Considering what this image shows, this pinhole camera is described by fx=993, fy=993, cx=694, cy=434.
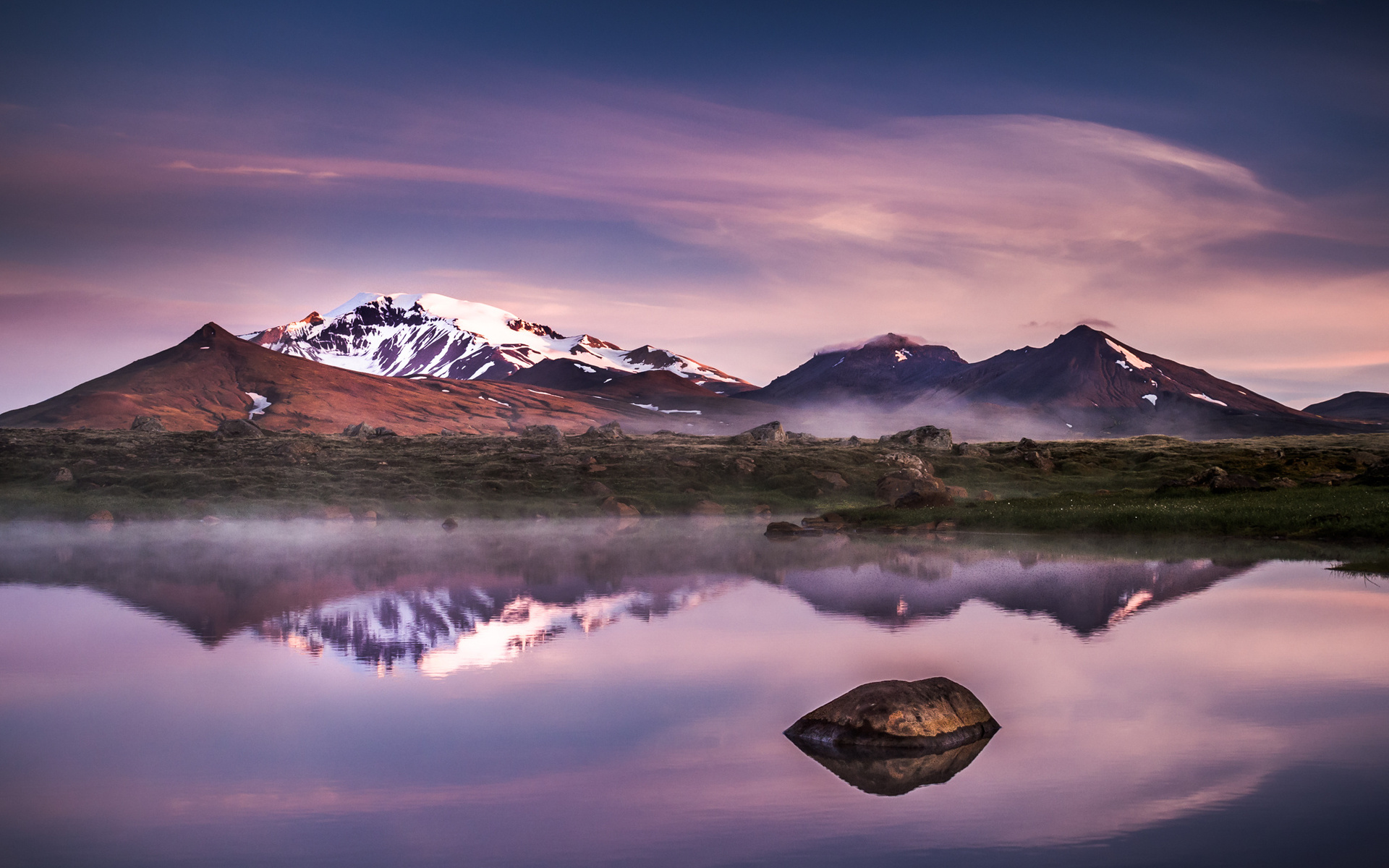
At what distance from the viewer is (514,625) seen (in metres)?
29.4

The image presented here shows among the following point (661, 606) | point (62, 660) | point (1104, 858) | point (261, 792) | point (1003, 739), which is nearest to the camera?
point (1104, 858)

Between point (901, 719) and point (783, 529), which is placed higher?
point (783, 529)

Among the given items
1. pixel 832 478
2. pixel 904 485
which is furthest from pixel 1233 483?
pixel 832 478

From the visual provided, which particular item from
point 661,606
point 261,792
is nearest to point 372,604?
point 661,606

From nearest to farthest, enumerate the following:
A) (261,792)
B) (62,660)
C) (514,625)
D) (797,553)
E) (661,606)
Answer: (261,792) < (62,660) < (514,625) < (661,606) < (797,553)

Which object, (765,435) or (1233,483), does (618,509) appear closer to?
(1233,483)

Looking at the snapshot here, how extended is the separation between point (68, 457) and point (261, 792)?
311ft

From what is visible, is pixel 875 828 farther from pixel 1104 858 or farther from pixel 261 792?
pixel 261 792

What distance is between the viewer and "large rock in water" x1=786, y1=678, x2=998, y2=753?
15.5 m

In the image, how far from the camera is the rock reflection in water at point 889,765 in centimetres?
1418

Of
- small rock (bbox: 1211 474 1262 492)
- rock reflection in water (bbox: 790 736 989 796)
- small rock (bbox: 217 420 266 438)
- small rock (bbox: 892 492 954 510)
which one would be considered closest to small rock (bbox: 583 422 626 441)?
small rock (bbox: 217 420 266 438)

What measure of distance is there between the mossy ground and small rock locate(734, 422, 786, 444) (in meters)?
26.8

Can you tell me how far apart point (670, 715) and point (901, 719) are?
501 cm

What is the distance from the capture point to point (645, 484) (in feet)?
276
